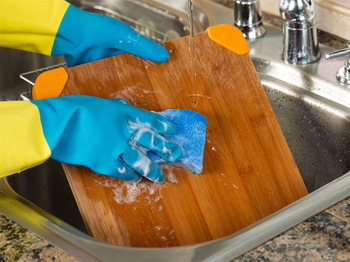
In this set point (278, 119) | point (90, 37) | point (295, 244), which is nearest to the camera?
point (295, 244)

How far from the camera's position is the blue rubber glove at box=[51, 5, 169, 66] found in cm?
110

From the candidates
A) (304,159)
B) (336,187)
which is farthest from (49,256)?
(304,159)

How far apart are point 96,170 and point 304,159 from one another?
520 millimetres

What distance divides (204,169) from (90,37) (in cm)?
39

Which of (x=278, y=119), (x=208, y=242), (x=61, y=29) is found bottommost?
(x=278, y=119)

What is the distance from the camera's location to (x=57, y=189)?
1.24 m

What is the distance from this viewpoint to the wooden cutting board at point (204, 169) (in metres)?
0.94

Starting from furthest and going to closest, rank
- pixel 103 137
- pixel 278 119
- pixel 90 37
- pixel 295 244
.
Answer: pixel 278 119 < pixel 90 37 < pixel 103 137 < pixel 295 244

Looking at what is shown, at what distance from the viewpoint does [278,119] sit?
48.9 inches

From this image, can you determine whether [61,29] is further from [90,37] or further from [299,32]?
[299,32]

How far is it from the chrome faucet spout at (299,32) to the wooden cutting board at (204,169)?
16cm

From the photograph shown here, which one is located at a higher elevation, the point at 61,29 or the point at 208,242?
the point at 61,29

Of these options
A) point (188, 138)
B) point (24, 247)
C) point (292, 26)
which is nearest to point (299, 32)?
point (292, 26)

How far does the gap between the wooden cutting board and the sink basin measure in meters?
0.09
